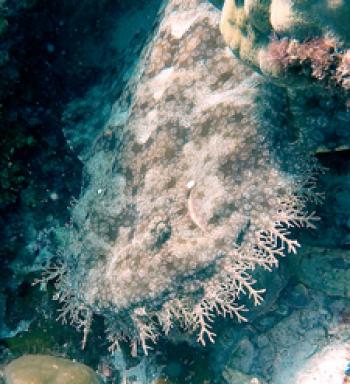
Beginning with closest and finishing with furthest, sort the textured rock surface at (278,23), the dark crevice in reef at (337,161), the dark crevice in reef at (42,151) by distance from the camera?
the textured rock surface at (278,23) < the dark crevice in reef at (337,161) < the dark crevice in reef at (42,151)

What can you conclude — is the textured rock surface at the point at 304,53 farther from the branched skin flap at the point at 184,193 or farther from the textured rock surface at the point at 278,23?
the branched skin flap at the point at 184,193

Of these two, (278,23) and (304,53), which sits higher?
(278,23)

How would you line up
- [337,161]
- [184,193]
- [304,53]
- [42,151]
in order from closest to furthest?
[304,53]
[184,193]
[337,161]
[42,151]

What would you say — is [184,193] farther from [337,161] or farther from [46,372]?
[46,372]

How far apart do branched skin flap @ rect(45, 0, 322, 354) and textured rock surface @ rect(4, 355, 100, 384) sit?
46cm

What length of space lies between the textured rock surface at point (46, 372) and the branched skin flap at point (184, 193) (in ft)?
1.52

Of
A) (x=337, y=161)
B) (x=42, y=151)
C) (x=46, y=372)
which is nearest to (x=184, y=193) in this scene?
(x=337, y=161)

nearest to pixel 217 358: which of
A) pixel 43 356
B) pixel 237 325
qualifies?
pixel 237 325

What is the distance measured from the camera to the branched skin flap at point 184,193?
308cm

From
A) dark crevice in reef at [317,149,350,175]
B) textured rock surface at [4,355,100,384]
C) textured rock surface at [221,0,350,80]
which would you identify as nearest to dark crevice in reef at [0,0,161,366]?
textured rock surface at [4,355,100,384]

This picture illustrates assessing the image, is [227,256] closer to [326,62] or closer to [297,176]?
[297,176]

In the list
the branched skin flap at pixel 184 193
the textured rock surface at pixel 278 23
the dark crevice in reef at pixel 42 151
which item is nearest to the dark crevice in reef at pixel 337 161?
the branched skin flap at pixel 184 193

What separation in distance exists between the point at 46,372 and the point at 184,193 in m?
2.10

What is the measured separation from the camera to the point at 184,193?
3363 millimetres
